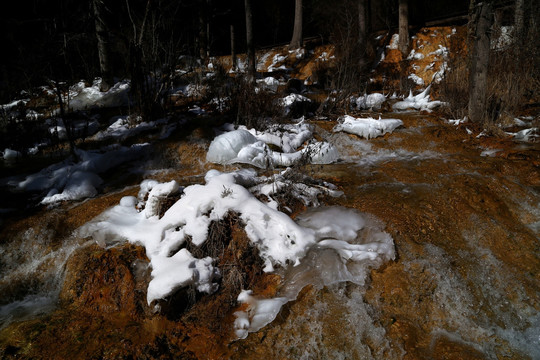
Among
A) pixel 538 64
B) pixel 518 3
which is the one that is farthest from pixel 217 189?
pixel 518 3

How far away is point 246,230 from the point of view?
2746 mm

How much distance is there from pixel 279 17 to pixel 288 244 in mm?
21045

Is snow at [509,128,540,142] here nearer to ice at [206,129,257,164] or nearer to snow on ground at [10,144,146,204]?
ice at [206,129,257,164]

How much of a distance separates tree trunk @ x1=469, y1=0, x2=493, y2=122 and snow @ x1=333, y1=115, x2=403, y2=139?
4.01ft

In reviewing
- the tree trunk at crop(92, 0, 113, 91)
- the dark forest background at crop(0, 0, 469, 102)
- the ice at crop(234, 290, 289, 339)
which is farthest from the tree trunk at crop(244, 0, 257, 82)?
the ice at crop(234, 290, 289, 339)

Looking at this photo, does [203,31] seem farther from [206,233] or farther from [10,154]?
[206,233]

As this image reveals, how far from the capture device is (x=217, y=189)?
302 centimetres

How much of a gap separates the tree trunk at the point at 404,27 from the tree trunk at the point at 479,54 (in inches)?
240

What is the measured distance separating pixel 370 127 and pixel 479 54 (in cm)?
202

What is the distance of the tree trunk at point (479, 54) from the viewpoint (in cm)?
476

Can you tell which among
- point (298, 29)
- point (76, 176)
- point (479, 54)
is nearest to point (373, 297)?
point (76, 176)

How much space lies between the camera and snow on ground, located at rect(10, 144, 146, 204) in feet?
12.9

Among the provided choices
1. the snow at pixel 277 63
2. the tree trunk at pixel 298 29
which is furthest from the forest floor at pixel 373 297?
the tree trunk at pixel 298 29

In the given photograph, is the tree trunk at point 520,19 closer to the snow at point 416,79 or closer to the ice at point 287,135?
the snow at point 416,79
